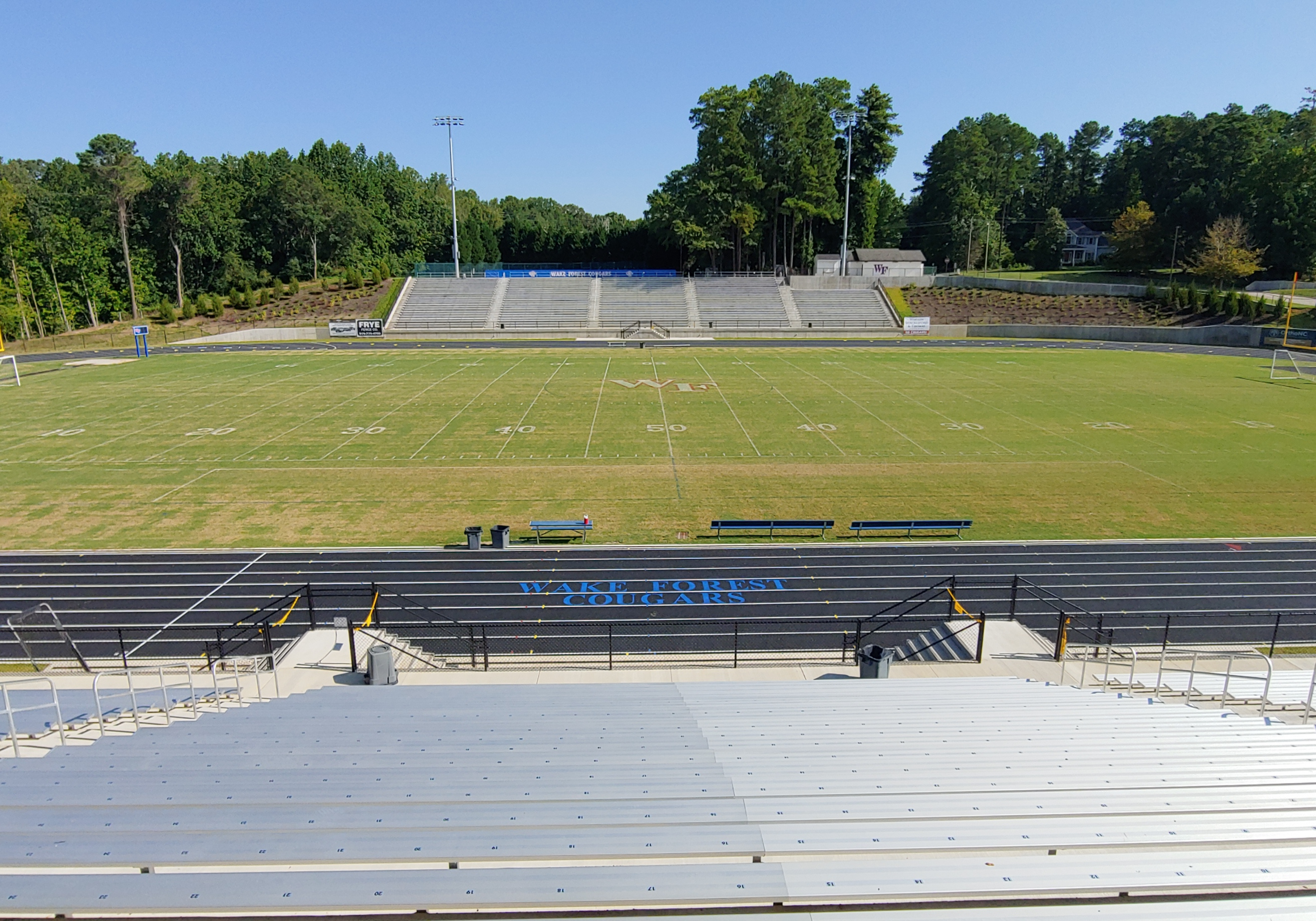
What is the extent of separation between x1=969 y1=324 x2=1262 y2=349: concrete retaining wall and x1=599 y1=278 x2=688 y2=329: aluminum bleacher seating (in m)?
26.2

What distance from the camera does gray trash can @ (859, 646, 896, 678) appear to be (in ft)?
41.2

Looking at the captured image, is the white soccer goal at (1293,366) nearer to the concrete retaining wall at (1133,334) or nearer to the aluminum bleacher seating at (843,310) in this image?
the concrete retaining wall at (1133,334)

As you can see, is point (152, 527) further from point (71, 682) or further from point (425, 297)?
point (425, 297)

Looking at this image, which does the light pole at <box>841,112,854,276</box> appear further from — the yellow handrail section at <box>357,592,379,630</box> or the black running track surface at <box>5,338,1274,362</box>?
the yellow handrail section at <box>357,592,379,630</box>

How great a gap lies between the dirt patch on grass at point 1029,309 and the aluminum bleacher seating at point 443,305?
45.7m

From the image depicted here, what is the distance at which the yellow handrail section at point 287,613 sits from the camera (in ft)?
45.1

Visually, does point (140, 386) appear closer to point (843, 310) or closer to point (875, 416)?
point (875, 416)

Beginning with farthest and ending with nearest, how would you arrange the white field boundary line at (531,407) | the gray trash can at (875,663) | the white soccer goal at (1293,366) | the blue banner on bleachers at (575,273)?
1. the blue banner on bleachers at (575,273)
2. the white soccer goal at (1293,366)
3. the white field boundary line at (531,407)
4. the gray trash can at (875,663)

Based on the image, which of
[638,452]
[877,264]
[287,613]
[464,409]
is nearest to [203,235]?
[464,409]

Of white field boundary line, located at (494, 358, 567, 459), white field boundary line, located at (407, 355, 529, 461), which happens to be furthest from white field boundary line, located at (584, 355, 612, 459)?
white field boundary line, located at (407, 355, 529, 461)

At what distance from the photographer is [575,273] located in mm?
89188

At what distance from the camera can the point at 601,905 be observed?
462 cm

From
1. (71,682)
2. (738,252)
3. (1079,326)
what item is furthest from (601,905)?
(738,252)

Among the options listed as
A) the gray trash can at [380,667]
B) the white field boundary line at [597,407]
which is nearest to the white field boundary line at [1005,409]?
the white field boundary line at [597,407]
